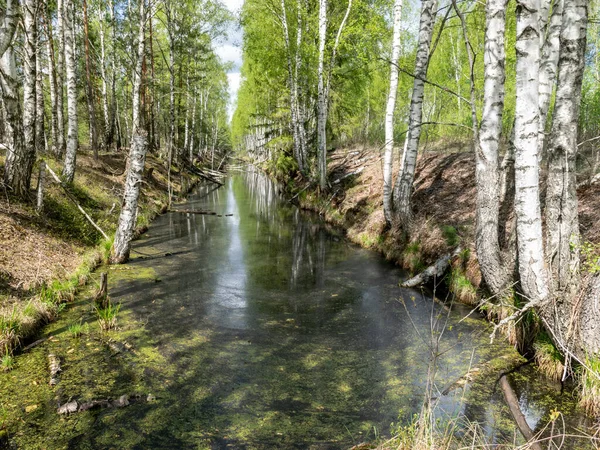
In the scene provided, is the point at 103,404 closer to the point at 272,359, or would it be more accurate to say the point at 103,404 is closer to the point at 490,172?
the point at 272,359

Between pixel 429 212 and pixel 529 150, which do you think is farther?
pixel 429 212

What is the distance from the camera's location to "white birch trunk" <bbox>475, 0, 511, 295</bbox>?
204 inches

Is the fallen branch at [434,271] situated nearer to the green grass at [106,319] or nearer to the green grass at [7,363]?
the green grass at [106,319]

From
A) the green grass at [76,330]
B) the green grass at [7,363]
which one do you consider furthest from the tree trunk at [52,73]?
the green grass at [7,363]

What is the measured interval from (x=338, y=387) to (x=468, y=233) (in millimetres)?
5717

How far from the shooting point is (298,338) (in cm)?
596

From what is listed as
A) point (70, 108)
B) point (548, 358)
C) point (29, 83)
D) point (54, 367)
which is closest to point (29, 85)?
point (29, 83)

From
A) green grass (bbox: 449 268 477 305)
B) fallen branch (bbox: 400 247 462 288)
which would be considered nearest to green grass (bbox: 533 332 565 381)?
green grass (bbox: 449 268 477 305)

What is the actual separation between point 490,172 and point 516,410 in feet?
10.2

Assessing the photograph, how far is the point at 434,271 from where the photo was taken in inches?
324

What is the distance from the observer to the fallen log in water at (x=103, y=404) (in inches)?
150

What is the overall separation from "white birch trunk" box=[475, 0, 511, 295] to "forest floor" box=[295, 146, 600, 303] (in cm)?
201

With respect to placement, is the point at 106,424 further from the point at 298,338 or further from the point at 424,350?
the point at 424,350

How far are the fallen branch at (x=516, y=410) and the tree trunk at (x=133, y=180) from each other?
7.83m
